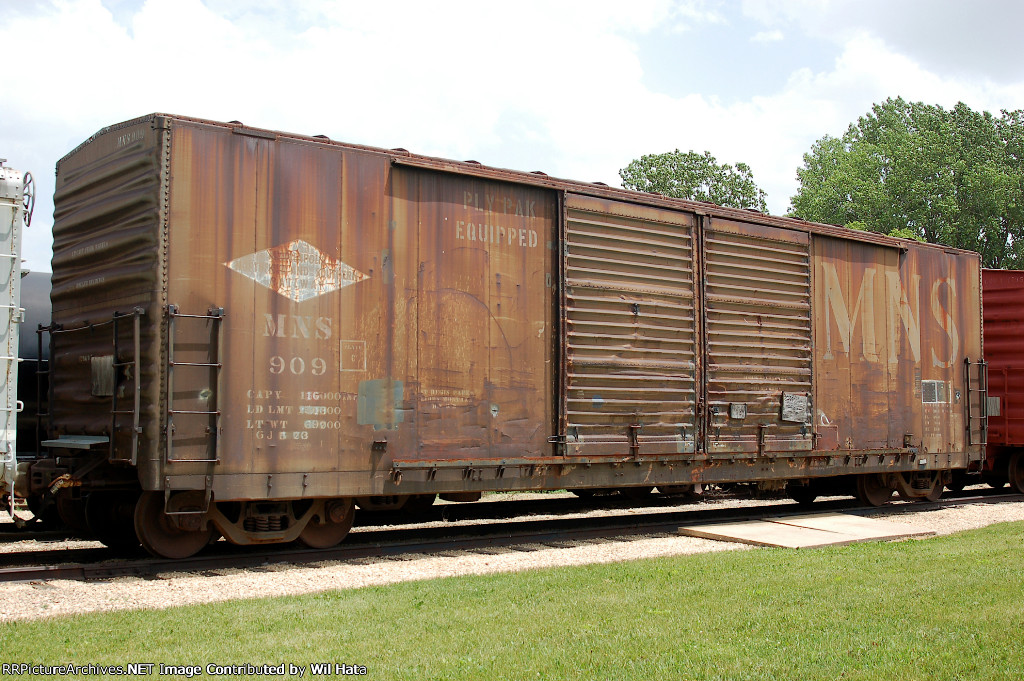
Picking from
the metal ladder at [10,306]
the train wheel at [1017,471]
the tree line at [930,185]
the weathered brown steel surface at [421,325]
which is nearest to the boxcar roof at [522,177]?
the weathered brown steel surface at [421,325]

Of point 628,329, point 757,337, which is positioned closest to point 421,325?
point 628,329

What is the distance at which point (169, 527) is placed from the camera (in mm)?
8750

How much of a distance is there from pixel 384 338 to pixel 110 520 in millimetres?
3347

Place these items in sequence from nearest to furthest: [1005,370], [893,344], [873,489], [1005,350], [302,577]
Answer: [302,577] → [893,344] → [873,489] → [1005,370] → [1005,350]

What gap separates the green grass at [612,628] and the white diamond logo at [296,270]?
10.2 feet

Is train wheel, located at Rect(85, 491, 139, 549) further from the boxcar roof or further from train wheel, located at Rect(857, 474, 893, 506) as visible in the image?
train wheel, located at Rect(857, 474, 893, 506)

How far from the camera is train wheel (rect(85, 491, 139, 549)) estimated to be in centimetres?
928

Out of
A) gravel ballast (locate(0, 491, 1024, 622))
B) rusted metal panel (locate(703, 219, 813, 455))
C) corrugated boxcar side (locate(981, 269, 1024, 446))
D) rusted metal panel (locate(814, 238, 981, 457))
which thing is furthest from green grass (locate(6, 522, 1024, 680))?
corrugated boxcar side (locate(981, 269, 1024, 446))

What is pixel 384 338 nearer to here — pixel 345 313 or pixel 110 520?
pixel 345 313

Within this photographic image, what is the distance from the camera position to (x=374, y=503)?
1013cm

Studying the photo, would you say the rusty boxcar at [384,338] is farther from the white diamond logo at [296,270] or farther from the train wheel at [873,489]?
the train wheel at [873,489]

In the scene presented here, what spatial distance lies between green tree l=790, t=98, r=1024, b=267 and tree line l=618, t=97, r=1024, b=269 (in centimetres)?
5

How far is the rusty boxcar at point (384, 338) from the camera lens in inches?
335

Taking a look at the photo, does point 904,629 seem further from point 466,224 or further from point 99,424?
point 99,424
